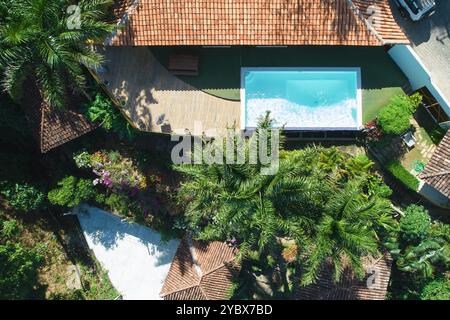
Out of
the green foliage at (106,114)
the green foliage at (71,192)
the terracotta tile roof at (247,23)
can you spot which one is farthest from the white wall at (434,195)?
the green foliage at (71,192)

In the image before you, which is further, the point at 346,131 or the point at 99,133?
the point at 99,133

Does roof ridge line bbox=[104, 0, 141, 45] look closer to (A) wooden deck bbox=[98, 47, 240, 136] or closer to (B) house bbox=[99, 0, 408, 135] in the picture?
(B) house bbox=[99, 0, 408, 135]

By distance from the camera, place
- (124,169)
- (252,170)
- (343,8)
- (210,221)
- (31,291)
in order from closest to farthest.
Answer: (252,170) → (343,8) → (210,221) → (124,169) → (31,291)

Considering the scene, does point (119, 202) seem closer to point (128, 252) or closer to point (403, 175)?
point (128, 252)

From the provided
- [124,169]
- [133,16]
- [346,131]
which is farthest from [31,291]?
[346,131]

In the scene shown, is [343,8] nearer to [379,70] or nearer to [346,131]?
[379,70]

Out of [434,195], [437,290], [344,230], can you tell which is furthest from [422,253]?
[344,230]

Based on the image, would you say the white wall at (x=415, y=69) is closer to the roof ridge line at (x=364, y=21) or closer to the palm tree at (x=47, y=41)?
the roof ridge line at (x=364, y=21)
